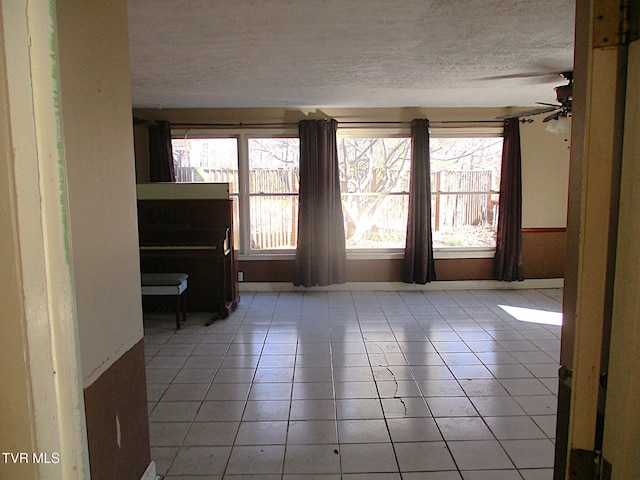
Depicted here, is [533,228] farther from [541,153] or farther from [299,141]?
[299,141]

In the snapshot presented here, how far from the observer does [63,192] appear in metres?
0.63

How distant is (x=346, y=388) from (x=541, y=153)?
14.5 feet

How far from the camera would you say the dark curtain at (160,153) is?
5.61 m

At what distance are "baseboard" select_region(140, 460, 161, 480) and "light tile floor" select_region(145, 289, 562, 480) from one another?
0.08 meters

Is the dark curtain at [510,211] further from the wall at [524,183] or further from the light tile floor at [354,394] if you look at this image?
the light tile floor at [354,394]

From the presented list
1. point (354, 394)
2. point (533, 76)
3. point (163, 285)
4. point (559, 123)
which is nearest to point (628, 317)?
point (354, 394)

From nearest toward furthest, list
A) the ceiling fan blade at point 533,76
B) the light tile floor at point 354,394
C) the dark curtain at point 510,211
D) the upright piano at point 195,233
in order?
the light tile floor at point 354,394, the ceiling fan blade at point 533,76, the upright piano at point 195,233, the dark curtain at point 510,211

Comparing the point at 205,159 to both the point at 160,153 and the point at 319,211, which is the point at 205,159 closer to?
the point at 160,153

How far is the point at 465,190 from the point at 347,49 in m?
3.46

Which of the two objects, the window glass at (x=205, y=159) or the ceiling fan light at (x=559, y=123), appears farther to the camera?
the window glass at (x=205, y=159)

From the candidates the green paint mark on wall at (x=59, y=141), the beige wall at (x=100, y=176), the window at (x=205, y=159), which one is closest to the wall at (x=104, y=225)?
the beige wall at (x=100, y=176)

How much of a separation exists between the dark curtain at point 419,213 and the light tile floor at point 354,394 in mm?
871

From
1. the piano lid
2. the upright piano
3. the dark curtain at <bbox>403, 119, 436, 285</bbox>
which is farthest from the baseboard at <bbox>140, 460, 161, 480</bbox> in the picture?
the dark curtain at <bbox>403, 119, 436, 285</bbox>

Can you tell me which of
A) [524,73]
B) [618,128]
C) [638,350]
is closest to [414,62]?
[524,73]
